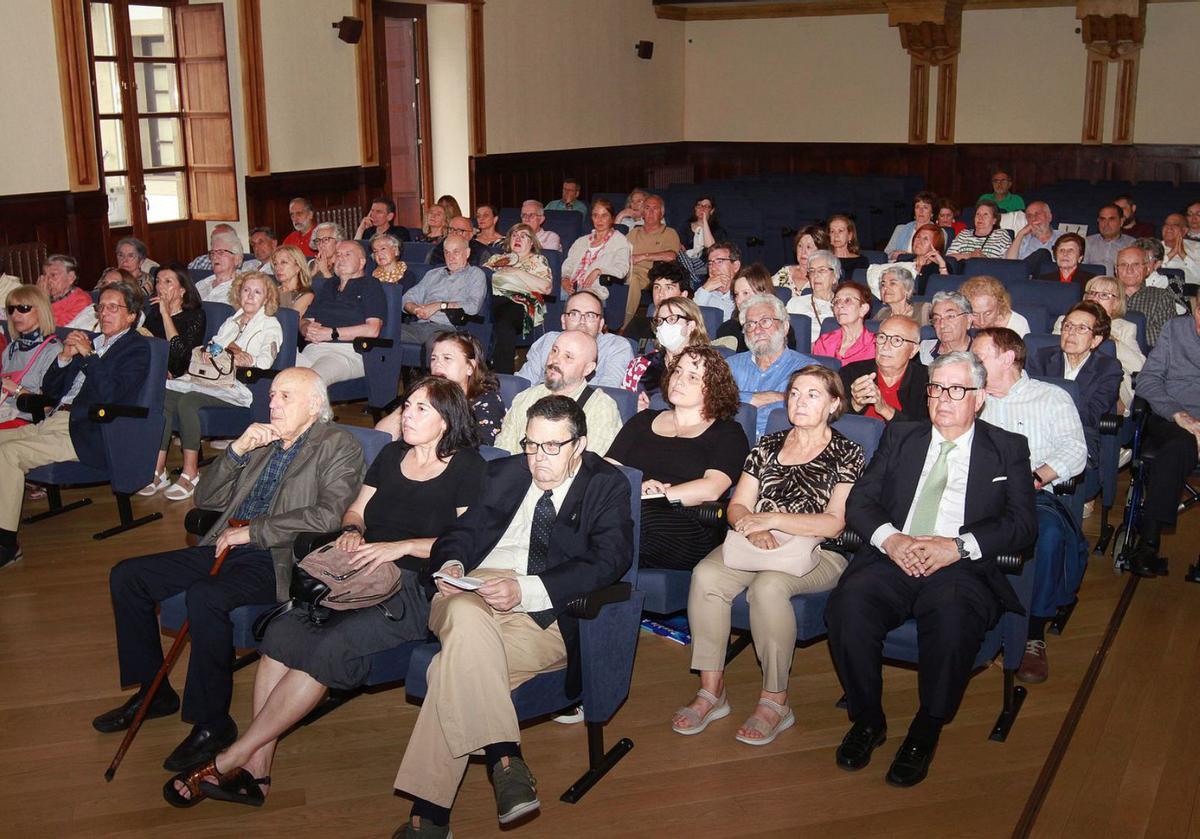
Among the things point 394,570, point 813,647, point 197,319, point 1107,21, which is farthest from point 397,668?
point 1107,21

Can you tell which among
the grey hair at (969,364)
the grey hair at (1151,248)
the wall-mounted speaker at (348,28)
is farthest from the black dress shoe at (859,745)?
the wall-mounted speaker at (348,28)

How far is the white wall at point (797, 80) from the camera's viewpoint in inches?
674

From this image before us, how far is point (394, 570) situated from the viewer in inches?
134

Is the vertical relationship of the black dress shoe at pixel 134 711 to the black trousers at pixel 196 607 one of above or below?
below

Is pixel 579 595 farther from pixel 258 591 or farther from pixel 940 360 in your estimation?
pixel 940 360

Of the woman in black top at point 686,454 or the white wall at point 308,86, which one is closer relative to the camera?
the woman in black top at point 686,454

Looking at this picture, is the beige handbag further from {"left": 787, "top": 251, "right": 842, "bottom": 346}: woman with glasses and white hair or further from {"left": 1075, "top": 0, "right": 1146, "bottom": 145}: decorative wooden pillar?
{"left": 1075, "top": 0, "right": 1146, "bottom": 145}: decorative wooden pillar

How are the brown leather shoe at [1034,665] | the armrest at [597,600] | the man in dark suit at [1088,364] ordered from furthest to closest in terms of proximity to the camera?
the man in dark suit at [1088,364], the brown leather shoe at [1034,665], the armrest at [597,600]

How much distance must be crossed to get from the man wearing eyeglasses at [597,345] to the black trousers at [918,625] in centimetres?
184

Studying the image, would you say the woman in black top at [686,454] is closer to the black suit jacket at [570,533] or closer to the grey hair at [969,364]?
the black suit jacket at [570,533]

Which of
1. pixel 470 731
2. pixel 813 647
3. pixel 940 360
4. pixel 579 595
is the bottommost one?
pixel 813 647

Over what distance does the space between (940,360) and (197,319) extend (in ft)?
12.9

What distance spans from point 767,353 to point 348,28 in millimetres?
8063

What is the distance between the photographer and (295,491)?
378cm
